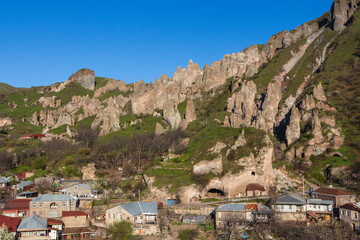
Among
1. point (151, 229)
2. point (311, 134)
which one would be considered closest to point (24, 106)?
point (311, 134)

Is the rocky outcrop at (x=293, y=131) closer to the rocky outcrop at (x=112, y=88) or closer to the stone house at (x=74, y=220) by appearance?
the stone house at (x=74, y=220)

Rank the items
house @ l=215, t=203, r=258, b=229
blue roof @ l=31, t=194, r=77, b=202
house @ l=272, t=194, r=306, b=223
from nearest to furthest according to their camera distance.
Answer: house @ l=215, t=203, r=258, b=229 < house @ l=272, t=194, r=306, b=223 < blue roof @ l=31, t=194, r=77, b=202

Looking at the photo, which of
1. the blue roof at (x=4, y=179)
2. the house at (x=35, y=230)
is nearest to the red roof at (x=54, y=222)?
the house at (x=35, y=230)

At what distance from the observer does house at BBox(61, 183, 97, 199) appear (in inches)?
2269

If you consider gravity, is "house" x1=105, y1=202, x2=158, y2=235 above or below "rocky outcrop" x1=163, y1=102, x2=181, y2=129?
below

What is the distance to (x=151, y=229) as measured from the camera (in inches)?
1777

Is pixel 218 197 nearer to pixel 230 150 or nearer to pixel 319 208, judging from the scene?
pixel 230 150

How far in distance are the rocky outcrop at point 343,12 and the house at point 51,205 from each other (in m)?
111

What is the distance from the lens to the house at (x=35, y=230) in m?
42.1

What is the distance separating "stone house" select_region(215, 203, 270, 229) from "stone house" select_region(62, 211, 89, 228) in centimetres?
1533

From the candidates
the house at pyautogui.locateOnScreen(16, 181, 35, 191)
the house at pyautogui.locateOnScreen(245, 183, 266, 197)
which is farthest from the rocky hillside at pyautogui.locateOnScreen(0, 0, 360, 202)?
the house at pyautogui.locateOnScreen(16, 181, 35, 191)

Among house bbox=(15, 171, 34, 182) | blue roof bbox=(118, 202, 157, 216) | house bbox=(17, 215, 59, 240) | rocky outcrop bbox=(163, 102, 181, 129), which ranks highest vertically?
rocky outcrop bbox=(163, 102, 181, 129)

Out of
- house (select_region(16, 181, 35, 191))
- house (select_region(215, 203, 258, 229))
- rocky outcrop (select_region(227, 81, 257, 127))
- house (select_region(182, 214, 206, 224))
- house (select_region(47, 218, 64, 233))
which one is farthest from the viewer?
rocky outcrop (select_region(227, 81, 257, 127))

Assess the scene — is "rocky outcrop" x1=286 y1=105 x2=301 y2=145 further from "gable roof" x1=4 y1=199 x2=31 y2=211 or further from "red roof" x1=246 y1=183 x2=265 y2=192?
"gable roof" x1=4 y1=199 x2=31 y2=211
